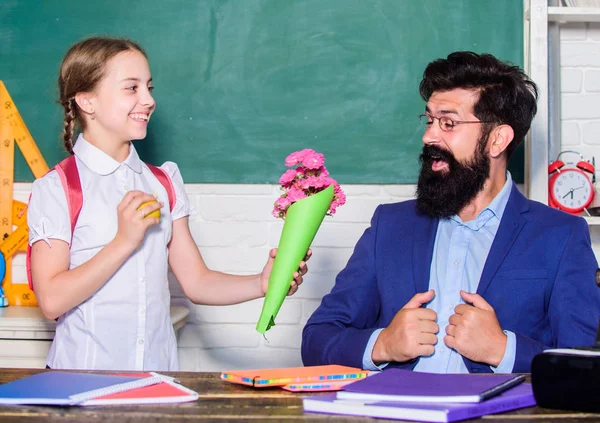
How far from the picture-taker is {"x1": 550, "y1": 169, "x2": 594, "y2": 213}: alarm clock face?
2781 millimetres

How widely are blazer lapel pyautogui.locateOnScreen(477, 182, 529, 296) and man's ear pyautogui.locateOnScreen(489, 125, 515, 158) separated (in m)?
0.15

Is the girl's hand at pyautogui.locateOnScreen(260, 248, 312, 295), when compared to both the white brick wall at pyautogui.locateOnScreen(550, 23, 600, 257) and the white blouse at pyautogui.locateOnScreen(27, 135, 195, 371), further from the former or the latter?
the white brick wall at pyautogui.locateOnScreen(550, 23, 600, 257)

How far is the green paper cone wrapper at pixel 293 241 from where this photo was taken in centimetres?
163

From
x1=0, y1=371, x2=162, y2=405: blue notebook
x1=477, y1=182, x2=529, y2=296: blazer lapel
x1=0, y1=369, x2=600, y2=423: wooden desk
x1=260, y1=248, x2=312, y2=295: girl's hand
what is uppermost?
x1=477, y1=182, x2=529, y2=296: blazer lapel

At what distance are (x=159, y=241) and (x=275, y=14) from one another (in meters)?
Result: 1.16

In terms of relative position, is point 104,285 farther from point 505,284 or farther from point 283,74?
point 283,74

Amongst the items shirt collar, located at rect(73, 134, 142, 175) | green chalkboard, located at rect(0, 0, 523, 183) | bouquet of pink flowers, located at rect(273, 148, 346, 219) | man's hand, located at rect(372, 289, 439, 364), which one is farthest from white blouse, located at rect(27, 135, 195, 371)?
green chalkboard, located at rect(0, 0, 523, 183)

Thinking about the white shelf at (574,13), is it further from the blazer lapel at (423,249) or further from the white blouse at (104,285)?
the white blouse at (104,285)

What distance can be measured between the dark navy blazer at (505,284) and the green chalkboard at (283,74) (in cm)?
87

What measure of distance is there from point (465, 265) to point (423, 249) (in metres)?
0.11

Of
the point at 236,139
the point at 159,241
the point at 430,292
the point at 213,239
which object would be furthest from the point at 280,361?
the point at 430,292

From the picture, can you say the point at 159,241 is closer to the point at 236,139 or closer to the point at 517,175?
the point at 236,139

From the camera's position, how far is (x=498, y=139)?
2.21 meters

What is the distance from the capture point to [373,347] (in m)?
1.89
